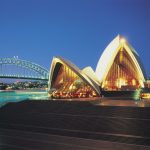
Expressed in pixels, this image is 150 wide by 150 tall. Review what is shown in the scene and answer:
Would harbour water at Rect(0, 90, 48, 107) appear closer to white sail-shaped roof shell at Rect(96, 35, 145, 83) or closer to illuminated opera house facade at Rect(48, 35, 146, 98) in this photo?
illuminated opera house facade at Rect(48, 35, 146, 98)

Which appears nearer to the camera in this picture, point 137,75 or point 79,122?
point 79,122

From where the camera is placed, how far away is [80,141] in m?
9.49

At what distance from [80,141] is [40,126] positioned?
3245mm

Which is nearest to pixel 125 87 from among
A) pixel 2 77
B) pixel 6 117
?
pixel 6 117

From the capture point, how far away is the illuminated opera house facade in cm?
2550

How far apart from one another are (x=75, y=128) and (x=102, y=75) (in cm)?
1740

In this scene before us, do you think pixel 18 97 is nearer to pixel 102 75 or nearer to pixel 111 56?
pixel 102 75

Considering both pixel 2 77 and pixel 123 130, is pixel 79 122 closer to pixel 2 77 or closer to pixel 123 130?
pixel 123 130

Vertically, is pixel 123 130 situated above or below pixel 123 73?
below

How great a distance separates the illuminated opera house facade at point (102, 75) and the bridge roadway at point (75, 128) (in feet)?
30.6

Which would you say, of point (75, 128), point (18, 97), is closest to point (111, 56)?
point (18, 97)

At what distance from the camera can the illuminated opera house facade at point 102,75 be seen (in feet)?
83.7

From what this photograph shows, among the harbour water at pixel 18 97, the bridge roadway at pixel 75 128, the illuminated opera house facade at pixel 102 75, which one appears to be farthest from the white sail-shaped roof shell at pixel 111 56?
the bridge roadway at pixel 75 128

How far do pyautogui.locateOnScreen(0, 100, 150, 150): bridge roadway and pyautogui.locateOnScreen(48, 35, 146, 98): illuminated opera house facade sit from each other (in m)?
9.31
